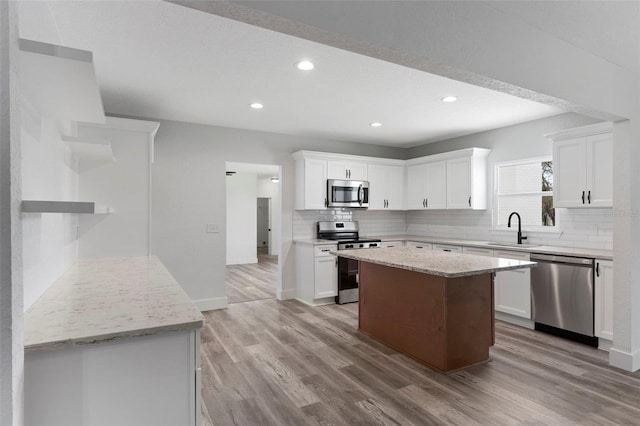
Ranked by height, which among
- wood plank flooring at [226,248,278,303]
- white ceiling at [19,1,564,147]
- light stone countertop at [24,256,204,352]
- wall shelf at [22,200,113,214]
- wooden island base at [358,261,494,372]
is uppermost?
white ceiling at [19,1,564,147]

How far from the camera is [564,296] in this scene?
3727 mm

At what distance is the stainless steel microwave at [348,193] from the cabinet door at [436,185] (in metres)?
1.01

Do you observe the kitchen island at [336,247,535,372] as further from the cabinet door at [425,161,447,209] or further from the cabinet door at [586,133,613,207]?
the cabinet door at [425,161,447,209]

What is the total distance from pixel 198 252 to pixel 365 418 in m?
3.31

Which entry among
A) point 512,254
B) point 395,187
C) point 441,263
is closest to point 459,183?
point 395,187

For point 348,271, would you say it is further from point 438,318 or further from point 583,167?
point 583,167

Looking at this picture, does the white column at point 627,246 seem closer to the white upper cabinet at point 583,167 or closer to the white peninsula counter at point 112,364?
the white upper cabinet at point 583,167

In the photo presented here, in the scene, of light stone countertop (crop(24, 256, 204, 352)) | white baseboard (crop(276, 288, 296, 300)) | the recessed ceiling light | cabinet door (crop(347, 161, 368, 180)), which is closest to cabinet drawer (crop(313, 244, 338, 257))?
white baseboard (crop(276, 288, 296, 300))

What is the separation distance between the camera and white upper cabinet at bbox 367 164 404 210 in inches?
237

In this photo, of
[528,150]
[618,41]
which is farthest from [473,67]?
[528,150]

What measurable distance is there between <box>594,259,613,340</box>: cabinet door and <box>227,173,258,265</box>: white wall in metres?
7.47

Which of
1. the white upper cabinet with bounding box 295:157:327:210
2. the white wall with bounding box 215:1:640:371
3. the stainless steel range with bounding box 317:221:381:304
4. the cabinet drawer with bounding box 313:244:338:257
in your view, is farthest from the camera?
the white upper cabinet with bounding box 295:157:327:210

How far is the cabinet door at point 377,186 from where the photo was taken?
6016 mm

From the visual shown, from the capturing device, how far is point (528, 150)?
471 centimetres
